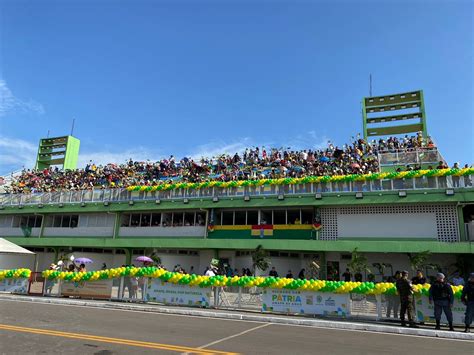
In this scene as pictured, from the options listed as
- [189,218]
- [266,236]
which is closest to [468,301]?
[266,236]

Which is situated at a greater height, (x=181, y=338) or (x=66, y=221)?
(x=66, y=221)

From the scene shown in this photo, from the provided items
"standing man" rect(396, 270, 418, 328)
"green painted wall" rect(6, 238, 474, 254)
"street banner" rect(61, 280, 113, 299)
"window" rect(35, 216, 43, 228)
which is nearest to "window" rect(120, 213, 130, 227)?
"green painted wall" rect(6, 238, 474, 254)

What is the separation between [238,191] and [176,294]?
1254cm

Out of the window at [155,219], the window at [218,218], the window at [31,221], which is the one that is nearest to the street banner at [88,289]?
the window at [218,218]

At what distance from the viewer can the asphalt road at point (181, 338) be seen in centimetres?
723

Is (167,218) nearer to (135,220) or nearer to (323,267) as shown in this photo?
(135,220)

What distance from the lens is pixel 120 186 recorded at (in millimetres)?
31766

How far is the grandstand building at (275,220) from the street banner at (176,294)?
10478mm

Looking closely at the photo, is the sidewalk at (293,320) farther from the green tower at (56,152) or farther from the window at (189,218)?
the green tower at (56,152)

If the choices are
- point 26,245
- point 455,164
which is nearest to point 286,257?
point 455,164

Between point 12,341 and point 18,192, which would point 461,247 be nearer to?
point 12,341

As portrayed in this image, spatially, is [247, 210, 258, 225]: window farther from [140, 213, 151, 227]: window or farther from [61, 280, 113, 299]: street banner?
[61, 280, 113, 299]: street banner

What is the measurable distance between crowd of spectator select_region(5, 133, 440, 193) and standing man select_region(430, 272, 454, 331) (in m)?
14.7

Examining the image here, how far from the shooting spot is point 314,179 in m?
24.8
